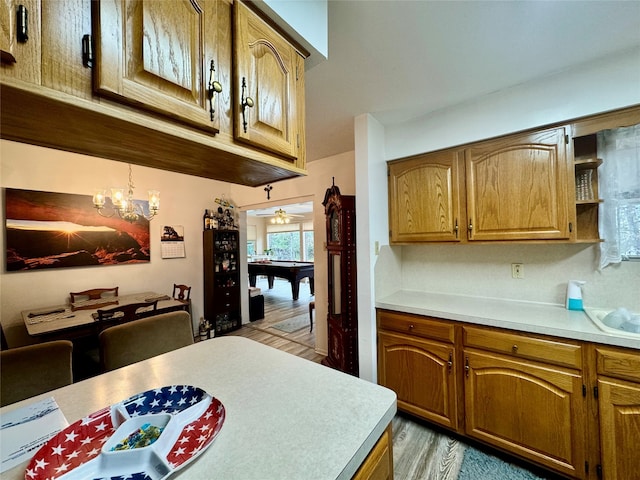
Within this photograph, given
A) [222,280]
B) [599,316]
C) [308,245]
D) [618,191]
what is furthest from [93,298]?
[308,245]

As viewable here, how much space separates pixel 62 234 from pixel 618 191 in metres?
4.91

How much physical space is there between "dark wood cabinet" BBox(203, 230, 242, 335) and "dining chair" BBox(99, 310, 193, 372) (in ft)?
8.48

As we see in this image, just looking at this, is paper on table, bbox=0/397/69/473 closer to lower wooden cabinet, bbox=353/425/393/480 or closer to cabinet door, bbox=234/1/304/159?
lower wooden cabinet, bbox=353/425/393/480

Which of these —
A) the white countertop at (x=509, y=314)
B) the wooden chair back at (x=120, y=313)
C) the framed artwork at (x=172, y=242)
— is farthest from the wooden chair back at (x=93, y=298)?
the white countertop at (x=509, y=314)

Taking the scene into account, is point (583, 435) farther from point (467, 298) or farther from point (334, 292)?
point (334, 292)

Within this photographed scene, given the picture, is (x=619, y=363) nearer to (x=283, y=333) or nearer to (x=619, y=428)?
(x=619, y=428)

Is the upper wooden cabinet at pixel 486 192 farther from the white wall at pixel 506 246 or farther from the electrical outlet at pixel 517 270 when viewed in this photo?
the electrical outlet at pixel 517 270

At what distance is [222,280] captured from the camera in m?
4.14

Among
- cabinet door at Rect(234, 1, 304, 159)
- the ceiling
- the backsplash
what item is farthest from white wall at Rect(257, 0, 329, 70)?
the backsplash

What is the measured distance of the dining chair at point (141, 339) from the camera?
4.22 feet

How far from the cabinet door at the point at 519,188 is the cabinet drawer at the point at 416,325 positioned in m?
0.70

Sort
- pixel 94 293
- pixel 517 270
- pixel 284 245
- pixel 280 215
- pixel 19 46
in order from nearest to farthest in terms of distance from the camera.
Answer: pixel 19 46 < pixel 517 270 < pixel 94 293 < pixel 280 215 < pixel 284 245

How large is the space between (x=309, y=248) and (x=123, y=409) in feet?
30.9

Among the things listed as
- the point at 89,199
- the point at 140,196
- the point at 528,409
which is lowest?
the point at 528,409
